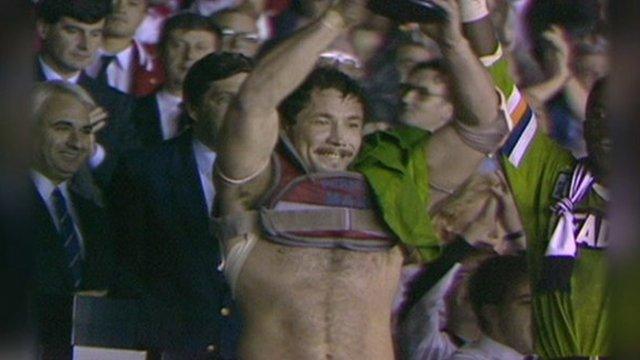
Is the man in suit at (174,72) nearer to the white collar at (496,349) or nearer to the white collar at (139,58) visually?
the white collar at (139,58)

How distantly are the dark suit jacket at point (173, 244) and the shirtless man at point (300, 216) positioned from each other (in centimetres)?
6

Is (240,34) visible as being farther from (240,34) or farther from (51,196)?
(51,196)

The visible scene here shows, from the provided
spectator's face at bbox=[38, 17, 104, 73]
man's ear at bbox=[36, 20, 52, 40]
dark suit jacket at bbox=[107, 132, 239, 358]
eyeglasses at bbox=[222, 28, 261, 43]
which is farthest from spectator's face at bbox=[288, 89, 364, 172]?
man's ear at bbox=[36, 20, 52, 40]

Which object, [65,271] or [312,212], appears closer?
[312,212]

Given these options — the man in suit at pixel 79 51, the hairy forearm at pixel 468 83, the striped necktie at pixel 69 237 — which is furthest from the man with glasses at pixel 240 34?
the striped necktie at pixel 69 237

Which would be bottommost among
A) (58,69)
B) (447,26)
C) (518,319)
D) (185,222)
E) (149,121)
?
(518,319)

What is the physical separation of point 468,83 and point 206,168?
844 millimetres

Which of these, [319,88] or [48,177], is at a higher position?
[319,88]

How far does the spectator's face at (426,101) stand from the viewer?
300 inches

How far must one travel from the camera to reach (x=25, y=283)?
25.2ft

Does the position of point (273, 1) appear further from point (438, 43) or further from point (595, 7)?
point (595, 7)

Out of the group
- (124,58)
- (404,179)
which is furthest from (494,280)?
(124,58)

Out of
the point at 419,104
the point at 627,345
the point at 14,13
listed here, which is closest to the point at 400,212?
the point at 419,104

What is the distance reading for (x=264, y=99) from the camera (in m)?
7.55
